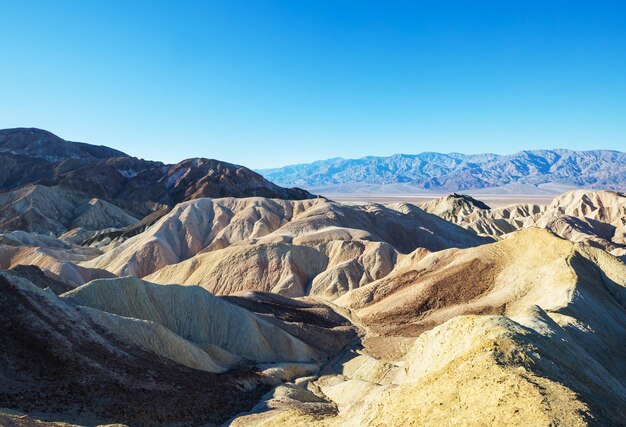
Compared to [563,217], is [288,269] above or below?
below

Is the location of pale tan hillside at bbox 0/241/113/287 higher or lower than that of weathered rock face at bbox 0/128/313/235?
lower

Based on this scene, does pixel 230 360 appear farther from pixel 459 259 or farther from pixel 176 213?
pixel 176 213

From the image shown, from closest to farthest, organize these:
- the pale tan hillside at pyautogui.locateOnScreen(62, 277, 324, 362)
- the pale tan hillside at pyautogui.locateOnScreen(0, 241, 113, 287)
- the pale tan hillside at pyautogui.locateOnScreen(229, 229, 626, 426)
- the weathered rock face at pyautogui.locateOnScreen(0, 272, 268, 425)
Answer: the pale tan hillside at pyautogui.locateOnScreen(229, 229, 626, 426), the weathered rock face at pyautogui.locateOnScreen(0, 272, 268, 425), the pale tan hillside at pyautogui.locateOnScreen(62, 277, 324, 362), the pale tan hillside at pyautogui.locateOnScreen(0, 241, 113, 287)

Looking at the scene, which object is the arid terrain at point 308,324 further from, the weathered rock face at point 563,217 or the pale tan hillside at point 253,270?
the weathered rock face at point 563,217

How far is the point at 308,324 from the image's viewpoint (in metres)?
45.8

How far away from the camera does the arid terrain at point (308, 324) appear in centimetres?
1698

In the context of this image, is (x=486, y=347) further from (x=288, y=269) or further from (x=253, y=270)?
(x=253, y=270)

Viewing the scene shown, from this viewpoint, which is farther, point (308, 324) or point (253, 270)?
point (253, 270)

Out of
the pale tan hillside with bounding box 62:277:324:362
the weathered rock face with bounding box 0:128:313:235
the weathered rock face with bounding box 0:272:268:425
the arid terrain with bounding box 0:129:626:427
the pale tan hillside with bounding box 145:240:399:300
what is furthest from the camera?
the weathered rock face with bounding box 0:128:313:235

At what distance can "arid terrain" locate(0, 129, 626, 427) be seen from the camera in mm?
16984

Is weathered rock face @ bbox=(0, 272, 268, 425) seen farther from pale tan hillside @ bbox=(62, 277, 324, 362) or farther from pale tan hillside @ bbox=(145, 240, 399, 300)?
pale tan hillside @ bbox=(145, 240, 399, 300)

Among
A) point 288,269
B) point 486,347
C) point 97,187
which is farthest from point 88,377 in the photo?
point 97,187

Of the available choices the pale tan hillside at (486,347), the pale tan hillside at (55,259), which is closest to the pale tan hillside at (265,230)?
the pale tan hillside at (55,259)

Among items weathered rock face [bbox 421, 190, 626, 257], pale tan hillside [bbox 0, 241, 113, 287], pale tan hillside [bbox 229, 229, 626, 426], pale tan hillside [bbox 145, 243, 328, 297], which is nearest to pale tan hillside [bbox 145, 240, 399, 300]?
pale tan hillside [bbox 145, 243, 328, 297]
